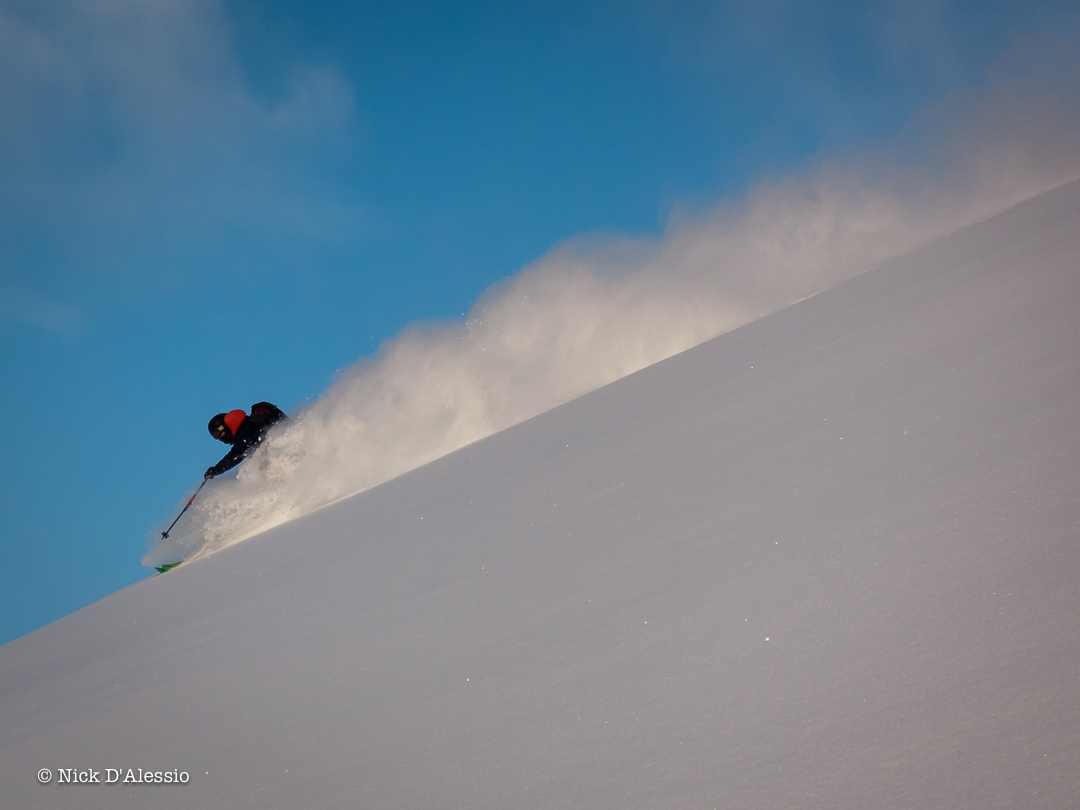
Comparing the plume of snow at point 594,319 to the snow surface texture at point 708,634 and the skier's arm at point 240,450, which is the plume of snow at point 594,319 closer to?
the skier's arm at point 240,450

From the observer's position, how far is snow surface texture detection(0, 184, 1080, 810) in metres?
0.83

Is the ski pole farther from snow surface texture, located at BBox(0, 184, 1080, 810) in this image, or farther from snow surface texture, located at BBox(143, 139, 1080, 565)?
snow surface texture, located at BBox(0, 184, 1080, 810)

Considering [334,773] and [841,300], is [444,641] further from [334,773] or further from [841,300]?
[841,300]

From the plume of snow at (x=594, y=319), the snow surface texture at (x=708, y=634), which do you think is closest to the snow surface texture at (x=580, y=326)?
the plume of snow at (x=594, y=319)

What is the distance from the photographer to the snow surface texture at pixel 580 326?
8266mm

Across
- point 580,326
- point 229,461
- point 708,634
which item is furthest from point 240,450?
point 708,634

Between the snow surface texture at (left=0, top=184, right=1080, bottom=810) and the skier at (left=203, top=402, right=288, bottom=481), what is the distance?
547 centimetres

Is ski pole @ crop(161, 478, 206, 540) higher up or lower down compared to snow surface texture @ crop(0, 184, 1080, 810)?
higher up

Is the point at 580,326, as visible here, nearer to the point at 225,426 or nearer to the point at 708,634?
the point at 225,426

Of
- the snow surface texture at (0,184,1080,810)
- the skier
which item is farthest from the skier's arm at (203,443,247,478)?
the snow surface texture at (0,184,1080,810)

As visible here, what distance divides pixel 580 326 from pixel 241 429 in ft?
15.0

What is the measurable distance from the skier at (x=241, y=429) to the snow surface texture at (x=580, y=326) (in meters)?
0.22

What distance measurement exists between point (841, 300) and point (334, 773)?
5.45m

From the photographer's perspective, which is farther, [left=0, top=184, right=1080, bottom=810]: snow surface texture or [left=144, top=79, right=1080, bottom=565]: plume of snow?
[left=144, top=79, right=1080, bottom=565]: plume of snow
